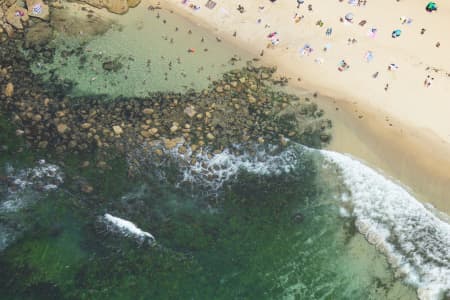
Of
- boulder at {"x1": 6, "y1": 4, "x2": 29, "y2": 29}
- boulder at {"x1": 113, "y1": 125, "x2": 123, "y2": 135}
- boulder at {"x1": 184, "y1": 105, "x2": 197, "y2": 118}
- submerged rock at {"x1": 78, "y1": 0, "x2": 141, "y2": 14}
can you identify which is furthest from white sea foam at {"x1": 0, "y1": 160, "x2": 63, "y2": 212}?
submerged rock at {"x1": 78, "y1": 0, "x2": 141, "y2": 14}

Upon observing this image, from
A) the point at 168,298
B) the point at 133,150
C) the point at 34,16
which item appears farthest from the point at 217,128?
the point at 34,16

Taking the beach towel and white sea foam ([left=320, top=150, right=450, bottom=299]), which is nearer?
white sea foam ([left=320, top=150, right=450, bottom=299])

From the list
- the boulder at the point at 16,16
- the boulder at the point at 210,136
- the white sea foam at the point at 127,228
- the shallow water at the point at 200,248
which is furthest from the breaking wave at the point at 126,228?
the boulder at the point at 16,16

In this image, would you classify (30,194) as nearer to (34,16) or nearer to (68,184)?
(68,184)

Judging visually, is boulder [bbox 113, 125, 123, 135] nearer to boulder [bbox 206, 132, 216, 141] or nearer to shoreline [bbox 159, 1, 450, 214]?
boulder [bbox 206, 132, 216, 141]

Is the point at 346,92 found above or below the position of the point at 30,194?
above
